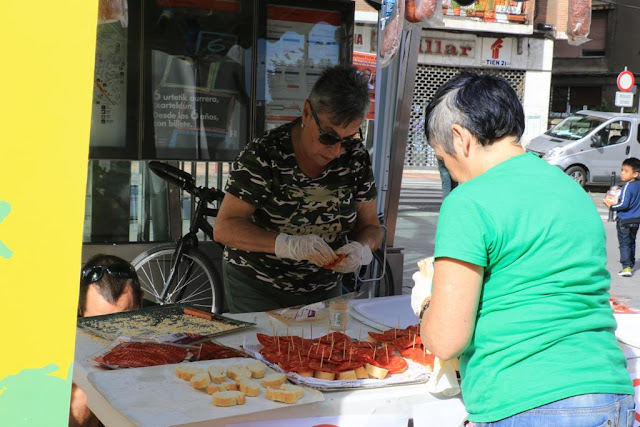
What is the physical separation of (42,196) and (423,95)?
2177 cm

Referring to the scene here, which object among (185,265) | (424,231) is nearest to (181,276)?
(185,265)

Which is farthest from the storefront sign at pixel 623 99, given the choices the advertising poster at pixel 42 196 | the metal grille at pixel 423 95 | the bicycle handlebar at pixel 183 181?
the advertising poster at pixel 42 196

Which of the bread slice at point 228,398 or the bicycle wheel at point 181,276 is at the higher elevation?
the bread slice at point 228,398

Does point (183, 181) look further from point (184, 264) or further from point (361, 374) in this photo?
point (361, 374)

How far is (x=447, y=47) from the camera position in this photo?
21859 mm

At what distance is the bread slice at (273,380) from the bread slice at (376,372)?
0.86 feet

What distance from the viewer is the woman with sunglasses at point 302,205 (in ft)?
9.71

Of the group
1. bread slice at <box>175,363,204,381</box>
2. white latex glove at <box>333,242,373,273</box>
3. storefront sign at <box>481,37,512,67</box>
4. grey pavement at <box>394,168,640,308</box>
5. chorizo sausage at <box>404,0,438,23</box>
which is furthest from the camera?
storefront sign at <box>481,37,512,67</box>

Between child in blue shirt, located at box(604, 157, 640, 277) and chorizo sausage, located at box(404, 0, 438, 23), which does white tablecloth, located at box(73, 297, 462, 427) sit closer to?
chorizo sausage, located at box(404, 0, 438, 23)

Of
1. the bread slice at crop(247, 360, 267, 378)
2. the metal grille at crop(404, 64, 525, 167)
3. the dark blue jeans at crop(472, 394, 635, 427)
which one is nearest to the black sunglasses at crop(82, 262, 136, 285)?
the bread slice at crop(247, 360, 267, 378)

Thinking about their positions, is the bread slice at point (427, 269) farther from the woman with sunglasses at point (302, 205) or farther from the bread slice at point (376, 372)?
the woman with sunglasses at point (302, 205)

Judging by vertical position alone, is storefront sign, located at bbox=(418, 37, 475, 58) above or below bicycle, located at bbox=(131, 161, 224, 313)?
above

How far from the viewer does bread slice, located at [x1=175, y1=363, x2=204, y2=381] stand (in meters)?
2.12

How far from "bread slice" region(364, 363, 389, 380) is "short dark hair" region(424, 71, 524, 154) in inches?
29.6
